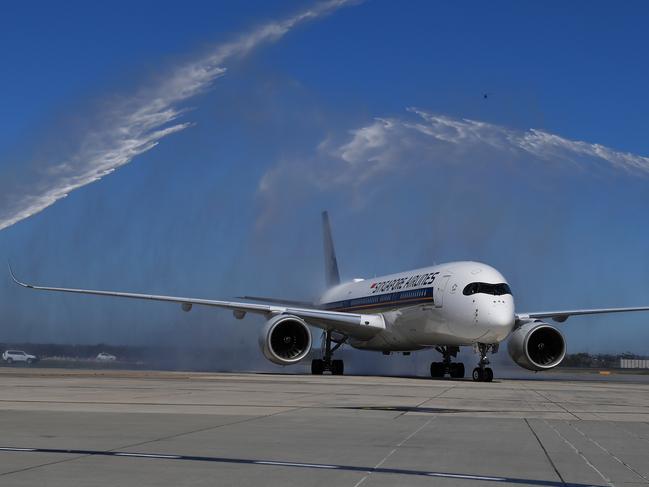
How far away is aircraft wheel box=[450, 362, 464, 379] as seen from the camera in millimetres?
40250

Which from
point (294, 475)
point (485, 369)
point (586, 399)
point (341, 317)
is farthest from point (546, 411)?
point (341, 317)

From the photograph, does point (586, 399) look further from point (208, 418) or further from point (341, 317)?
point (341, 317)

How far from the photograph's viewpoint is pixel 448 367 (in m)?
41.2

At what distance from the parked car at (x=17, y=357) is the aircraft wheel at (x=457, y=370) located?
1511 inches

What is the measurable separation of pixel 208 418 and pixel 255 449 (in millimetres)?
4373

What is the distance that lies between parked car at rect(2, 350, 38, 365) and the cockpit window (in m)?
42.5

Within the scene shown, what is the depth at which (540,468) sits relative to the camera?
9.36 metres

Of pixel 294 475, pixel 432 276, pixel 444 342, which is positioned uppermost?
pixel 432 276

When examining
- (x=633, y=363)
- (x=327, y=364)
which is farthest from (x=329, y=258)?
(x=633, y=363)

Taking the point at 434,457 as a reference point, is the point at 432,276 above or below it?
above

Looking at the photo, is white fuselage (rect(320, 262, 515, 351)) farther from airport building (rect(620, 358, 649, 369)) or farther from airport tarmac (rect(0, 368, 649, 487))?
airport building (rect(620, 358, 649, 369))

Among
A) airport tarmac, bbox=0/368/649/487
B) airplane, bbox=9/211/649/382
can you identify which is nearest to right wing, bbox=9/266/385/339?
airplane, bbox=9/211/649/382

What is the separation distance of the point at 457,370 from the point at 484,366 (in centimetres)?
480

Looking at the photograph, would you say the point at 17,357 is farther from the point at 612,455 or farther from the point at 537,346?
the point at 612,455
